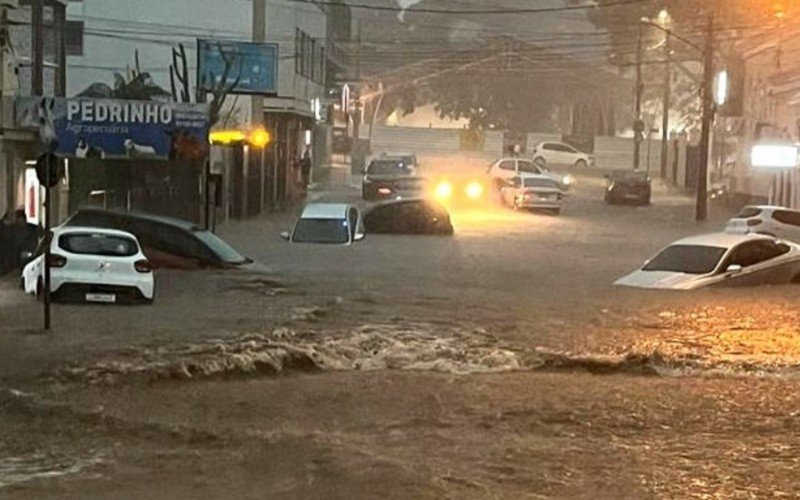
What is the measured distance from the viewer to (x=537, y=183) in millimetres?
57062

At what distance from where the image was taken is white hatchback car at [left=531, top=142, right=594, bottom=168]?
86.3 metres

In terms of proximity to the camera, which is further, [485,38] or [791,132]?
[485,38]

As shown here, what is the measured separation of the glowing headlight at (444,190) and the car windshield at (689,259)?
32219 mm

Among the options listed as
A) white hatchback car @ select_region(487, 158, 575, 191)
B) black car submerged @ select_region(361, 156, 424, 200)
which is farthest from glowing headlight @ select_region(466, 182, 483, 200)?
black car submerged @ select_region(361, 156, 424, 200)

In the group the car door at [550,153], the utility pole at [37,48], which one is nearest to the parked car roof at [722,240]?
the utility pole at [37,48]

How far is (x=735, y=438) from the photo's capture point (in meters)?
14.2

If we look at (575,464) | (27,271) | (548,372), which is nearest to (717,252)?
(548,372)

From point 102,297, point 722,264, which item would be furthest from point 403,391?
point 722,264

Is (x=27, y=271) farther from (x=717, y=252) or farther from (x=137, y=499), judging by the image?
(x=137, y=499)

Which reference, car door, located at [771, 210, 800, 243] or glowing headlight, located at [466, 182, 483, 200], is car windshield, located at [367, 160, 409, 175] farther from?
car door, located at [771, 210, 800, 243]

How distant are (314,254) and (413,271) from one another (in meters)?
3.65

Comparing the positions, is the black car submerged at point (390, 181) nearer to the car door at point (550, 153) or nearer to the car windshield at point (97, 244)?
the car door at point (550, 153)

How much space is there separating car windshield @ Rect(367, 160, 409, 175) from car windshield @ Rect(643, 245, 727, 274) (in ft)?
97.5

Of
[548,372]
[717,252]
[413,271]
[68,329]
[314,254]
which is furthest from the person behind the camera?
[314,254]
